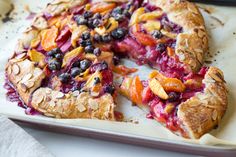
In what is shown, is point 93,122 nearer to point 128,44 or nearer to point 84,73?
point 84,73

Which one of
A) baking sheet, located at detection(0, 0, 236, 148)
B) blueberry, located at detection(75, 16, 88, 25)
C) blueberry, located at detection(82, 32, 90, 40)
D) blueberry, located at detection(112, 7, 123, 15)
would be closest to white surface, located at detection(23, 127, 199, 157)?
baking sheet, located at detection(0, 0, 236, 148)

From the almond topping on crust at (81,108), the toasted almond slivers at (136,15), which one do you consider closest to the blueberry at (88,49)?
the toasted almond slivers at (136,15)

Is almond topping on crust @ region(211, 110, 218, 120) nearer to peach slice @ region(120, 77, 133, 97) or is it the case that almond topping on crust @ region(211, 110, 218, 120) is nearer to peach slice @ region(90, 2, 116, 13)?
peach slice @ region(120, 77, 133, 97)

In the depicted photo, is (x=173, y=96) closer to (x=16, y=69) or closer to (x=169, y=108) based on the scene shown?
(x=169, y=108)

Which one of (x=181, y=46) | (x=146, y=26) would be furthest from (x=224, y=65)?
(x=146, y=26)

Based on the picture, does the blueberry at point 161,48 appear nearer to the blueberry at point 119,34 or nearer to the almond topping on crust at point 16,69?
the blueberry at point 119,34
